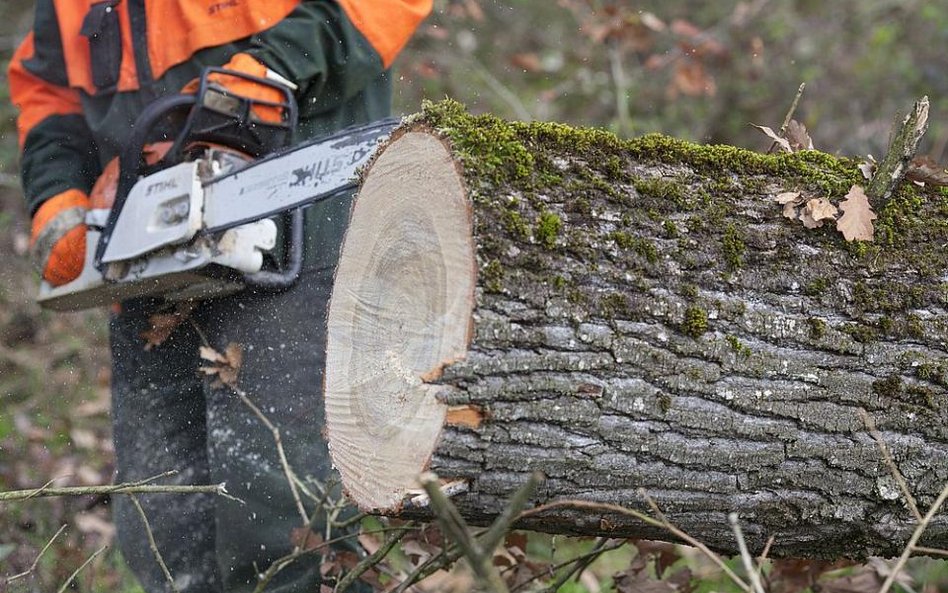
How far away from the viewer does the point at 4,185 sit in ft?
20.0

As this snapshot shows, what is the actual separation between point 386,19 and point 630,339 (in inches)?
59.6

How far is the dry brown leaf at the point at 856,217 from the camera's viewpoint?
191 cm

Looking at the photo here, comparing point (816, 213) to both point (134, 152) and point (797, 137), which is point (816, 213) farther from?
point (134, 152)

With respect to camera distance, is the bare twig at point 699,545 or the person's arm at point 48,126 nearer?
the bare twig at point 699,545

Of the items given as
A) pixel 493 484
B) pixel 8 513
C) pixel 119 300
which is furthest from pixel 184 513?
pixel 493 484

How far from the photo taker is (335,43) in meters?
2.80

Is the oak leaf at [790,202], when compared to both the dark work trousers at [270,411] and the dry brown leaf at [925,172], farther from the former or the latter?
the dark work trousers at [270,411]

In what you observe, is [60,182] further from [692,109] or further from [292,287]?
[692,109]

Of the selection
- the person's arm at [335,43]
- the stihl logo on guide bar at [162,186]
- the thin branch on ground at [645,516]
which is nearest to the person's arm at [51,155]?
the stihl logo on guide bar at [162,186]

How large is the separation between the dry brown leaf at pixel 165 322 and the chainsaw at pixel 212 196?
0.10 m

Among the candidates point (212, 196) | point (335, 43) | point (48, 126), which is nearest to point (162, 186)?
point (212, 196)

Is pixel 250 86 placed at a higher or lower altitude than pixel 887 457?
higher

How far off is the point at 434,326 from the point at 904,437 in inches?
36.7

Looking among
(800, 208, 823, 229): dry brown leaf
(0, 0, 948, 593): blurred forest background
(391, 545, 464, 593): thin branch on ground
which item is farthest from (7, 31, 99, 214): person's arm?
(800, 208, 823, 229): dry brown leaf
